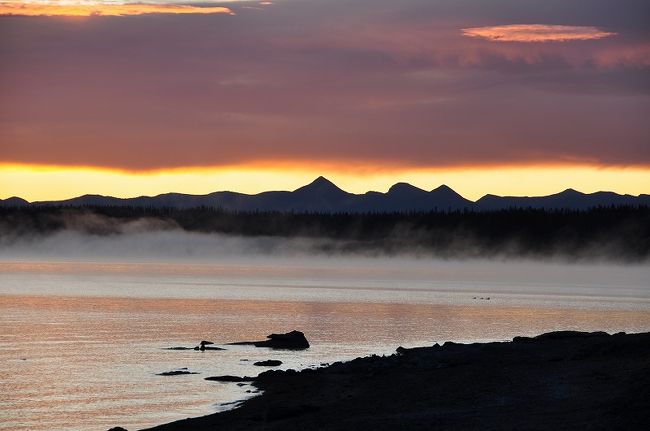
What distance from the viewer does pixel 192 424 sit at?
122 feet

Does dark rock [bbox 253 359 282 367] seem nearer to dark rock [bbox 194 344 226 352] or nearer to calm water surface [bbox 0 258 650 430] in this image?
calm water surface [bbox 0 258 650 430]

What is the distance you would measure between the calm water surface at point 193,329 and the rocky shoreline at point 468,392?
3.70m

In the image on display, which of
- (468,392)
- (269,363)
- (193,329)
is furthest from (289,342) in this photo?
(468,392)

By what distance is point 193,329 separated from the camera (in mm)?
83000

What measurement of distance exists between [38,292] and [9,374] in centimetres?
9978

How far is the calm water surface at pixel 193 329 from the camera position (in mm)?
44875

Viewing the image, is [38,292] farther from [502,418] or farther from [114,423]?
[502,418]

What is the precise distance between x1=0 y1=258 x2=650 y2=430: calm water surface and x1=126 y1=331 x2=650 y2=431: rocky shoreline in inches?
146

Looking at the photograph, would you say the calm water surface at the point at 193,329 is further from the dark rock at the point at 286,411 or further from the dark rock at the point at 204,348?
the dark rock at the point at 286,411

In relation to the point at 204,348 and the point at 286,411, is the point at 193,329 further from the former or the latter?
the point at 286,411

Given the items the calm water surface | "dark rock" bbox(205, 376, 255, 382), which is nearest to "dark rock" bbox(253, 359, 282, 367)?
the calm water surface

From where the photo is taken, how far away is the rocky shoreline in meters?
32.8

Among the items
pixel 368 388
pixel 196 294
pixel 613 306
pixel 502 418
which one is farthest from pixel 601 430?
pixel 196 294

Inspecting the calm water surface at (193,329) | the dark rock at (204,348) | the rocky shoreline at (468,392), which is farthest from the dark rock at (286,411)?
the dark rock at (204,348)
